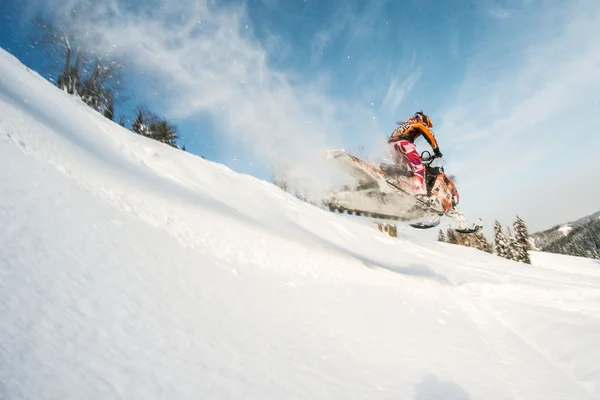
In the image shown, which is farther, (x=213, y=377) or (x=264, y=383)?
(x=264, y=383)

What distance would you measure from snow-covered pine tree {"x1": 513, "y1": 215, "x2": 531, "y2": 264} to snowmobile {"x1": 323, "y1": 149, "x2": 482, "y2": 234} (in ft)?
120

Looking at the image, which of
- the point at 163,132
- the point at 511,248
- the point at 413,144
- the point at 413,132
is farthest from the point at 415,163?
the point at 511,248

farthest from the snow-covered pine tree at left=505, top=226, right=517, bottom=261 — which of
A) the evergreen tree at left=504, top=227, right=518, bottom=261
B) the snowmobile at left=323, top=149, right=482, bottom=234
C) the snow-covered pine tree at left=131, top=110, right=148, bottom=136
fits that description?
the snow-covered pine tree at left=131, top=110, right=148, bottom=136

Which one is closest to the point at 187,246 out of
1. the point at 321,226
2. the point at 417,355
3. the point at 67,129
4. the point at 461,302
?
the point at 417,355

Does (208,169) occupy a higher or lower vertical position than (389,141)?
lower

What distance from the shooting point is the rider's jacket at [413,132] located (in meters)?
7.85

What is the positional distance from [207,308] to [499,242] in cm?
4506

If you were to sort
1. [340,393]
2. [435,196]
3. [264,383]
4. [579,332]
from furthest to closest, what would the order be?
1. [435,196]
2. [579,332]
3. [340,393]
4. [264,383]

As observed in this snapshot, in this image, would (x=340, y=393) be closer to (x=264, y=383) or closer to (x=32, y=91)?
(x=264, y=383)

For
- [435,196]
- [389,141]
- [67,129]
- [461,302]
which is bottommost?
[461,302]

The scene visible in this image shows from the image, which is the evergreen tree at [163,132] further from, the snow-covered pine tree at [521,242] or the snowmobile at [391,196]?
the snow-covered pine tree at [521,242]

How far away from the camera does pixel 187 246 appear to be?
4.25 meters

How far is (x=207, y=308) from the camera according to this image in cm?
285

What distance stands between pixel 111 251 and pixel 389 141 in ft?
23.3
